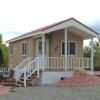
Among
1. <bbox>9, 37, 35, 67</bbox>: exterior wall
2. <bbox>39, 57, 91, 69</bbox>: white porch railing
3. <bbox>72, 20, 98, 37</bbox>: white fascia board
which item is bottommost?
<bbox>39, 57, 91, 69</bbox>: white porch railing

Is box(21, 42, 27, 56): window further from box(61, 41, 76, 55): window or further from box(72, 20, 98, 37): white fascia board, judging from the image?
box(72, 20, 98, 37): white fascia board

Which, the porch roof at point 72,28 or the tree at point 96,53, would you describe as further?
the tree at point 96,53

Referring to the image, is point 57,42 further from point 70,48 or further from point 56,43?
point 70,48

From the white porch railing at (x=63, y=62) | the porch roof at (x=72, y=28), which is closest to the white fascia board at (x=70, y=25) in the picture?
the porch roof at (x=72, y=28)

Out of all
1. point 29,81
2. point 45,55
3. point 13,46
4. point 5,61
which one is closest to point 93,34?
point 45,55

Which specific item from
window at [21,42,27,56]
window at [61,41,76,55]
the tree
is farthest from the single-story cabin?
the tree

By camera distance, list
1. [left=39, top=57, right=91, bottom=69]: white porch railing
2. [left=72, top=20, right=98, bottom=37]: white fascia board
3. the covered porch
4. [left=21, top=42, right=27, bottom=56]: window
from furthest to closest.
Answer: [left=21, top=42, right=27, bottom=56]: window → the covered porch → [left=39, top=57, right=91, bottom=69]: white porch railing → [left=72, top=20, right=98, bottom=37]: white fascia board

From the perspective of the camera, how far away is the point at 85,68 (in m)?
31.4

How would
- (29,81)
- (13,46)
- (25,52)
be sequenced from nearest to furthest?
(29,81) < (25,52) < (13,46)

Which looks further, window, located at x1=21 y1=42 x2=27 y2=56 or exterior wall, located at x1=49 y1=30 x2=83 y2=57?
window, located at x1=21 y1=42 x2=27 y2=56

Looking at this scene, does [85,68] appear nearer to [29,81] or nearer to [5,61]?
[29,81]

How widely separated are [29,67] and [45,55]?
2.72 meters

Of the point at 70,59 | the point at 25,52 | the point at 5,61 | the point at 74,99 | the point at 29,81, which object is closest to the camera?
the point at 74,99

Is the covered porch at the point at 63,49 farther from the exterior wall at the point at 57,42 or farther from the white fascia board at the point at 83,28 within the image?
the white fascia board at the point at 83,28
